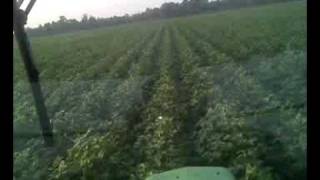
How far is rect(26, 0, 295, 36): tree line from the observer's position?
173 centimetres

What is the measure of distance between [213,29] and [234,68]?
0.56ft

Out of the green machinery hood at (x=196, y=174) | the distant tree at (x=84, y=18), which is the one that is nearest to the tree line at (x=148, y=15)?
the distant tree at (x=84, y=18)

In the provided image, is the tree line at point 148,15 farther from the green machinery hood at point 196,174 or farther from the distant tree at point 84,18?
the green machinery hood at point 196,174

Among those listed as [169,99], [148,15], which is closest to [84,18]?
[148,15]

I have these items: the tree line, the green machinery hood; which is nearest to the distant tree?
the tree line

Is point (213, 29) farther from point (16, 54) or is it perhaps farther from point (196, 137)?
point (16, 54)

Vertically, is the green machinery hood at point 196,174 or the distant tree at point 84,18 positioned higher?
the distant tree at point 84,18

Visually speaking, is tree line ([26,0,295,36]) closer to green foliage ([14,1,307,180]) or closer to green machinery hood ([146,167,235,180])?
green foliage ([14,1,307,180])

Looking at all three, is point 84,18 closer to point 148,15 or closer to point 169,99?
point 148,15

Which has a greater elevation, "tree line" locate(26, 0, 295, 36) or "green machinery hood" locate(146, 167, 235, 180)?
"tree line" locate(26, 0, 295, 36)

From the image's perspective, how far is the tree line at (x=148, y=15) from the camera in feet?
5.68

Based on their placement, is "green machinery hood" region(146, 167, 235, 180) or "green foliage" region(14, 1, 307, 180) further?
"green foliage" region(14, 1, 307, 180)

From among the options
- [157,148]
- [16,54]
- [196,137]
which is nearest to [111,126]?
[157,148]

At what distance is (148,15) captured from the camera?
1.74 meters
